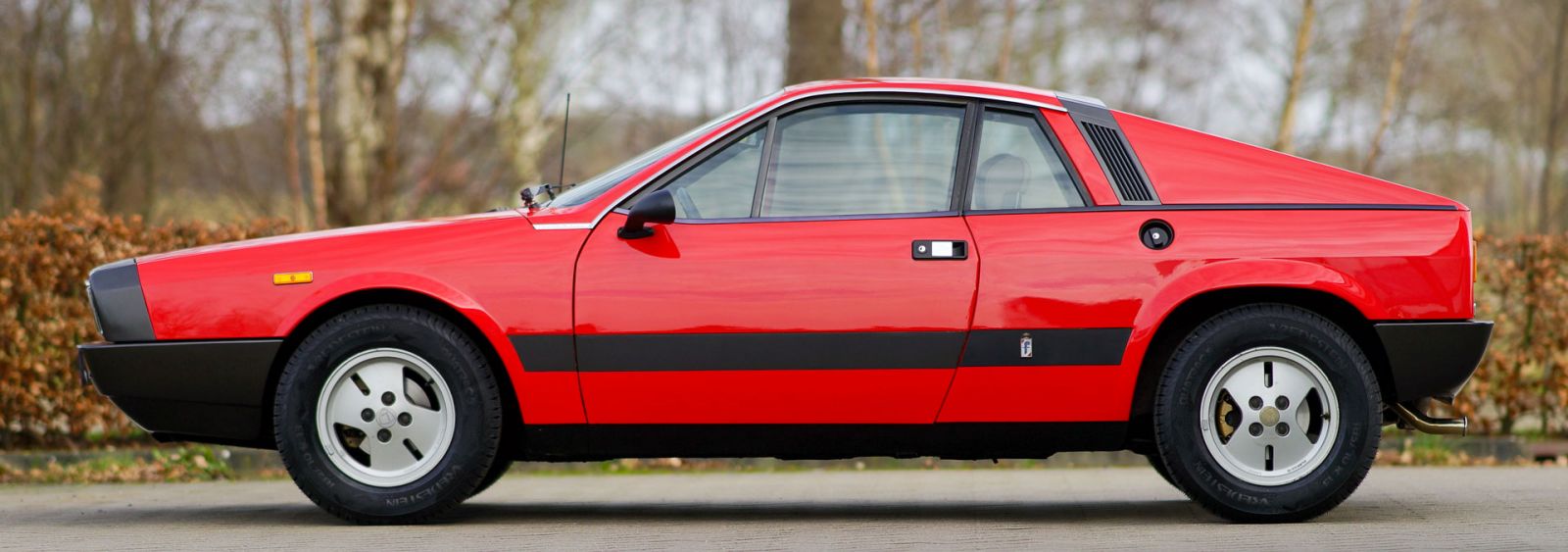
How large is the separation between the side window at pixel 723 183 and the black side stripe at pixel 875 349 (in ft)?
1.47

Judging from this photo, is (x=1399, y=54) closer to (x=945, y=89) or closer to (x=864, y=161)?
(x=945, y=89)

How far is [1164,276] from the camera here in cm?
546

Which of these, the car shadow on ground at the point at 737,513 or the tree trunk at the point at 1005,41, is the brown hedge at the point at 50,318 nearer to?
the car shadow on ground at the point at 737,513

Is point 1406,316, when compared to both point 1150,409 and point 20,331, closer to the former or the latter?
point 1150,409

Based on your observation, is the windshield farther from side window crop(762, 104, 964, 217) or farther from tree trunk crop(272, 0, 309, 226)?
tree trunk crop(272, 0, 309, 226)

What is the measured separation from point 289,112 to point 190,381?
658 inches

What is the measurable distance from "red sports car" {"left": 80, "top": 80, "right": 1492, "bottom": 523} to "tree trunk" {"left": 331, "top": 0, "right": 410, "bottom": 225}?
7.42m

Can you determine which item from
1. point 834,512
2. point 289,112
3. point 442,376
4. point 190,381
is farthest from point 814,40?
point 289,112

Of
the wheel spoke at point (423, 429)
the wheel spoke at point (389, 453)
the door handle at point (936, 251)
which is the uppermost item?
the door handle at point (936, 251)

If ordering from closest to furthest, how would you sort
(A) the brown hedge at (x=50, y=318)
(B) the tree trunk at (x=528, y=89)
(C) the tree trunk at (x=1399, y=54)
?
1. (A) the brown hedge at (x=50, y=318)
2. (B) the tree trunk at (x=528, y=89)
3. (C) the tree trunk at (x=1399, y=54)

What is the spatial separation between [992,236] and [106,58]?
1696cm

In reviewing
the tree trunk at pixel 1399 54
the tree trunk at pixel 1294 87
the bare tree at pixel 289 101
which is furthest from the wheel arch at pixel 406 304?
the tree trunk at pixel 1399 54

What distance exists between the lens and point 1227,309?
561 centimetres

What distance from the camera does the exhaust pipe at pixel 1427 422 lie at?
5.60m
